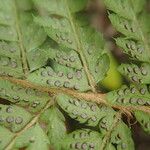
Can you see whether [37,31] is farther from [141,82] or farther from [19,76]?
[141,82]

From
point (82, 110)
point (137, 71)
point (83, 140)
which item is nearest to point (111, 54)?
point (137, 71)

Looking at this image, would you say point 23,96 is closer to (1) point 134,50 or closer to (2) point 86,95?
(2) point 86,95

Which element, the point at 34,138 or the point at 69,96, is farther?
the point at 69,96

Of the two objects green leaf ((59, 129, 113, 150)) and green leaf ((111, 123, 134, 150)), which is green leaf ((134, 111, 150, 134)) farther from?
green leaf ((59, 129, 113, 150))

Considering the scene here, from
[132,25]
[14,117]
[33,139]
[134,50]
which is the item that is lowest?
[33,139]

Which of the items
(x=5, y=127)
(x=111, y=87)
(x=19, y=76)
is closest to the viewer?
(x=5, y=127)

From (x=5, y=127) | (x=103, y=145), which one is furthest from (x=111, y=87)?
(x=5, y=127)

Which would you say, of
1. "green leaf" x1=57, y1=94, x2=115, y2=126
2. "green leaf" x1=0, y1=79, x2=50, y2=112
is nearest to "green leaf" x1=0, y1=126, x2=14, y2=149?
"green leaf" x1=0, y1=79, x2=50, y2=112

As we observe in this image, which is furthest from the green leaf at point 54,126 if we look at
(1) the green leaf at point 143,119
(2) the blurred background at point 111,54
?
(2) the blurred background at point 111,54

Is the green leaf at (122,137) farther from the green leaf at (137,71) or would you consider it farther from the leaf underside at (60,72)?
the green leaf at (137,71)

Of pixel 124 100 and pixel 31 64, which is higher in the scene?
pixel 31 64

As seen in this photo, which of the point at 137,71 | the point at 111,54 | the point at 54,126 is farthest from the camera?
the point at 111,54
